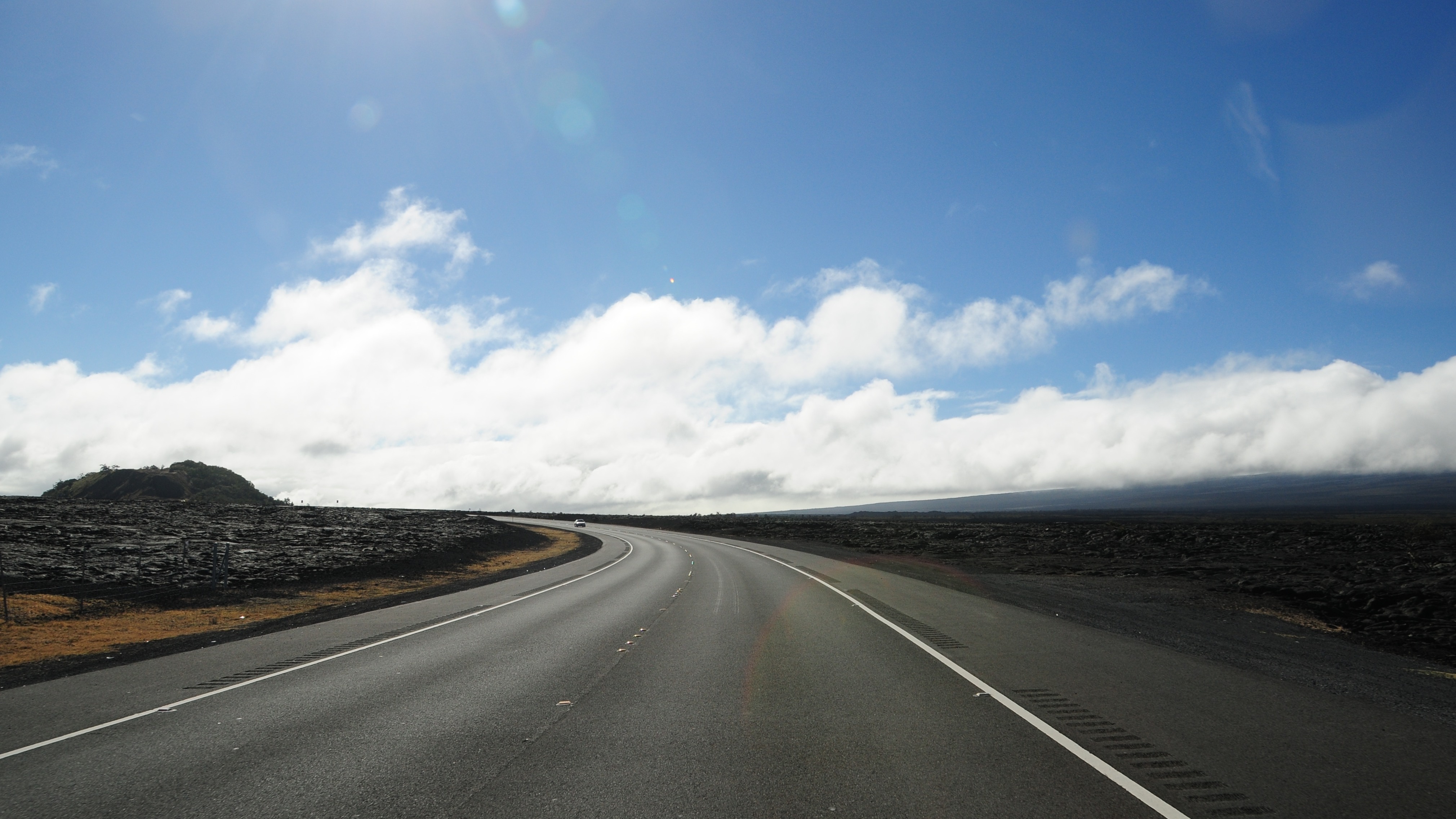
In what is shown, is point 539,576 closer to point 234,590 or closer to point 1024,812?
point 234,590

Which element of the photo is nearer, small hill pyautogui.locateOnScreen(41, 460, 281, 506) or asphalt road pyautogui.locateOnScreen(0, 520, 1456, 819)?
asphalt road pyautogui.locateOnScreen(0, 520, 1456, 819)

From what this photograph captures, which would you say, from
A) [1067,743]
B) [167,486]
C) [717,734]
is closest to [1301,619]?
[1067,743]

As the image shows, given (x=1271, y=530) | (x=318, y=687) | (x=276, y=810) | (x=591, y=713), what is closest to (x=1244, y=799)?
(x=591, y=713)

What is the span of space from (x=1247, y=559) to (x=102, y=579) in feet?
163

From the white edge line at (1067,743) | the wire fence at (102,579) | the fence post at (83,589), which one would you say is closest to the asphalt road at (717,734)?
the white edge line at (1067,743)

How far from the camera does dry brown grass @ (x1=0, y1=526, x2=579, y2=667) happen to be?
527 inches

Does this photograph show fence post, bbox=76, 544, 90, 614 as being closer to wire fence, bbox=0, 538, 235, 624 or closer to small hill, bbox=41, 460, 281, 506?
wire fence, bbox=0, 538, 235, 624

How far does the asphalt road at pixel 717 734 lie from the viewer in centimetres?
483

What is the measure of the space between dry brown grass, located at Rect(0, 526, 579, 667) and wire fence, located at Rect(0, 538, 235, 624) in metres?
0.23

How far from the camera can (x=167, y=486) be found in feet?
343

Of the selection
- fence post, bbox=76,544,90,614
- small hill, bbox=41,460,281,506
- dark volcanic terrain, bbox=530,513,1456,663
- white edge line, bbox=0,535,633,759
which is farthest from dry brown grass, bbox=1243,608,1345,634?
small hill, bbox=41,460,281,506

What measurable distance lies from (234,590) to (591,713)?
21253 millimetres

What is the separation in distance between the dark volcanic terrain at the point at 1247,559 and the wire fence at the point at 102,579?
24.6 meters

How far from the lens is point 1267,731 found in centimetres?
621
